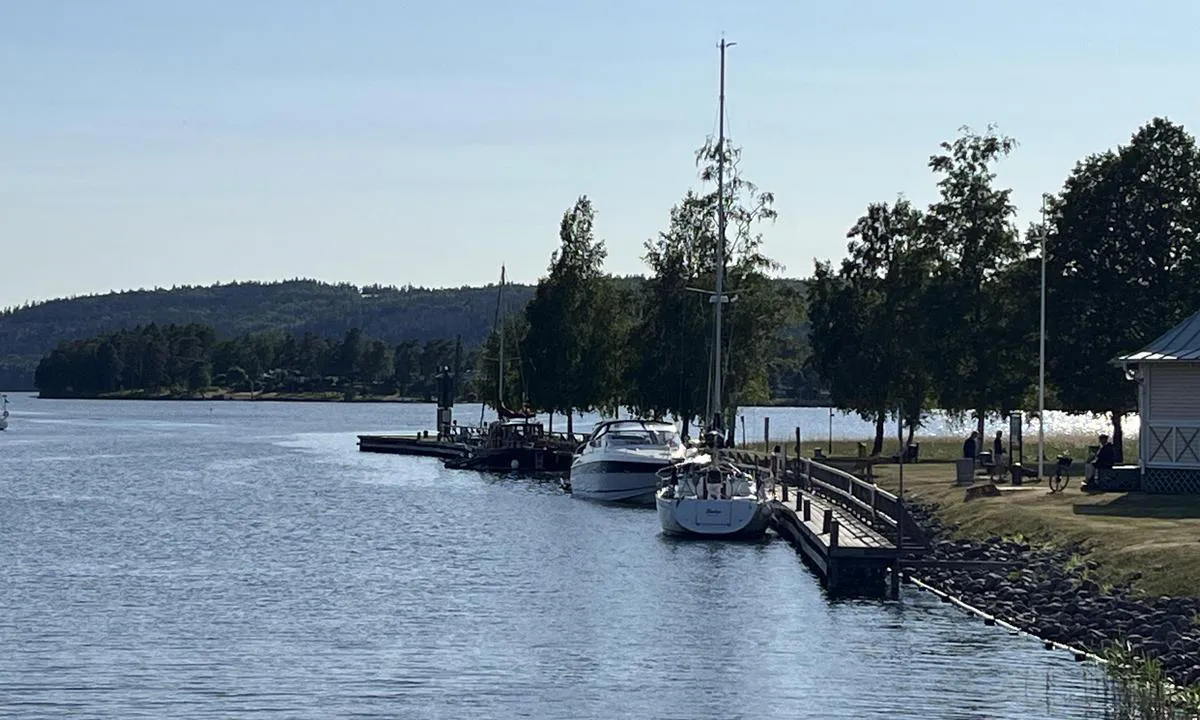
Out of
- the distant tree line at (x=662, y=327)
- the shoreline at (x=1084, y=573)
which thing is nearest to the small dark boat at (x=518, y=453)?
the distant tree line at (x=662, y=327)

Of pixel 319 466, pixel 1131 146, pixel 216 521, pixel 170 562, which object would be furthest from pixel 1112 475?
pixel 319 466

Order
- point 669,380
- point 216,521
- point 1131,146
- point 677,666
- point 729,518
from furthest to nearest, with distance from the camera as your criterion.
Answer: point 669,380 < point 1131,146 < point 216,521 < point 729,518 < point 677,666

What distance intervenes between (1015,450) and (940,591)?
24.1 meters

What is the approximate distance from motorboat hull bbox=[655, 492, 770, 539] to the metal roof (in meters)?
10.6

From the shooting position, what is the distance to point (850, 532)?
44.7 m

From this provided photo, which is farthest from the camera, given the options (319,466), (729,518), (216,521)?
(319,466)

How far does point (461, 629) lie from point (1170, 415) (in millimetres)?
22002

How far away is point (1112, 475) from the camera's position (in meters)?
50.2

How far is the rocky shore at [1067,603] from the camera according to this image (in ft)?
96.5

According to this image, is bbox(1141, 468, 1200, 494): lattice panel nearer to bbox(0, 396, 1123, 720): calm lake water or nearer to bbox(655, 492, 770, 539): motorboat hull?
bbox(0, 396, 1123, 720): calm lake water

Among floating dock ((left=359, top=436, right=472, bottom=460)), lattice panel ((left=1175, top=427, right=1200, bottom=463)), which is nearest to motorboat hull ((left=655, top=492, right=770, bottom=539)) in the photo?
lattice panel ((left=1175, top=427, right=1200, bottom=463))

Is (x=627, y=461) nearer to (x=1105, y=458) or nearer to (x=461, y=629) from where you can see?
(x=1105, y=458)

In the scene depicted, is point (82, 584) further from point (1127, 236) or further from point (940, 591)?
point (1127, 236)

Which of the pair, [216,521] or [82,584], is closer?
[82,584]
